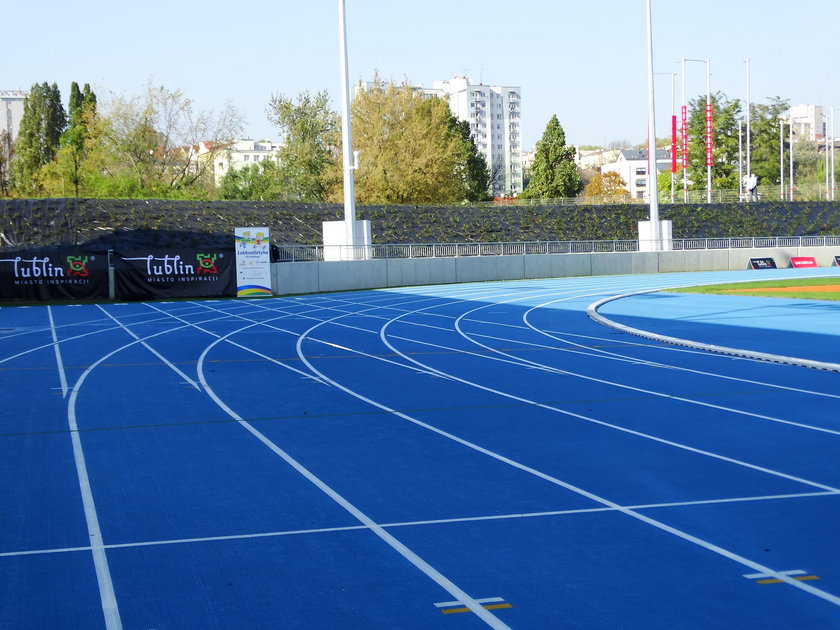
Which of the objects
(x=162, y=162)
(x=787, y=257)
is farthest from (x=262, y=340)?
(x=162, y=162)

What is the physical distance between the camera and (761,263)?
50031mm

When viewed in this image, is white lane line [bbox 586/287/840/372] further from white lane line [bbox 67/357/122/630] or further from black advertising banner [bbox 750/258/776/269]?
black advertising banner [bbox 750/258/776/269]

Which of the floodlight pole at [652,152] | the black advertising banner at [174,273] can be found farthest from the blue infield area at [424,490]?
the floodlight pole at [652,152]

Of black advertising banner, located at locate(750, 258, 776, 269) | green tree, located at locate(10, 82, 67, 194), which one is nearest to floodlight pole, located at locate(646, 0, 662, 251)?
black advertising banner, located at locate(750, 258, 776, 269)

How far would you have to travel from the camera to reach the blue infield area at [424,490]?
206 inches

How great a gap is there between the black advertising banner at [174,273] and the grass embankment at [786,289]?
16888 mm

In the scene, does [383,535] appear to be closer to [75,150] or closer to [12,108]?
[75,150]

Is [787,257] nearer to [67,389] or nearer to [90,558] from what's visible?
[67,389]

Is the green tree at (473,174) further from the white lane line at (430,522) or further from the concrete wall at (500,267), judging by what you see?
the white lane line at (430,522)

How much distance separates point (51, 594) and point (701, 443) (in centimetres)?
629

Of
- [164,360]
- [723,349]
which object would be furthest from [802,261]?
[164,360]

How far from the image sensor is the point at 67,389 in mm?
13914

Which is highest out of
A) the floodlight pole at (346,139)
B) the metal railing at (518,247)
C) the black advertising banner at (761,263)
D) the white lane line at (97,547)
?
the floodlight pole at (346,139)

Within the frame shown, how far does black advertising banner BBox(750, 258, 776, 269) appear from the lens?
49969mm
